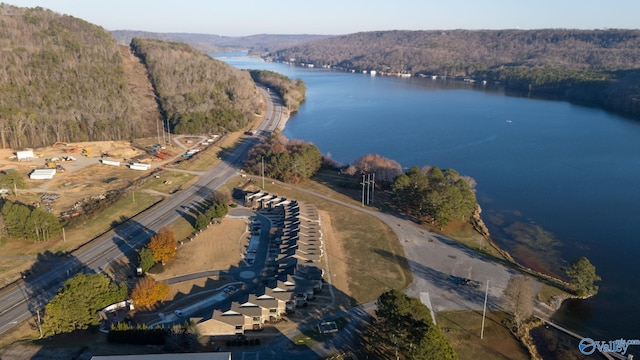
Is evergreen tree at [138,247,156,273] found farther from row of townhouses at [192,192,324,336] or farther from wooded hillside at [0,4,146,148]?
wooded hillside at [0,4,146,148]

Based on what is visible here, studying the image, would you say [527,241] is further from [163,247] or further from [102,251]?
[102,251]

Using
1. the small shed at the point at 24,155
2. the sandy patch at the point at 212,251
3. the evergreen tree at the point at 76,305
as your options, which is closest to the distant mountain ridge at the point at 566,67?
the sandy patch at the point at 212,251

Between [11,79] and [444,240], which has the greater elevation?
[11,79]

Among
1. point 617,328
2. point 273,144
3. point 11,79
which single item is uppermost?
point 11,79

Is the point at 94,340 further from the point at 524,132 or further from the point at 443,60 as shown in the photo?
the point at 443,60

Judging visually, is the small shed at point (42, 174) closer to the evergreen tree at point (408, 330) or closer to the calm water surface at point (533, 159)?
the calm water surface at point (533, 159)

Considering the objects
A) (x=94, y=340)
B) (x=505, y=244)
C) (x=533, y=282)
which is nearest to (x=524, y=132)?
(x=505, y=244)

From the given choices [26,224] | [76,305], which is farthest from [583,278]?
[26,224]

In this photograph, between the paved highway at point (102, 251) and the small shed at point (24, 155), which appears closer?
the paved highway at point (102, 251)
